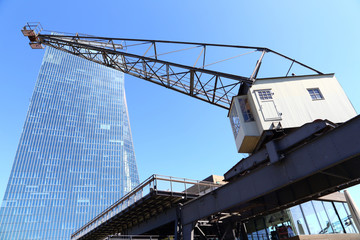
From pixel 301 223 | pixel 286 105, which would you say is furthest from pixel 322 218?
pixel 286 105

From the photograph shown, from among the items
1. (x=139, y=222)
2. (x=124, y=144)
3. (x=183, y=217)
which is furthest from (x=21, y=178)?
(x=183, y=217)

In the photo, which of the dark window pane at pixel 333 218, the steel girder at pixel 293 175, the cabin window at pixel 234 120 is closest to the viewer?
the steel girder at pixel 293 175

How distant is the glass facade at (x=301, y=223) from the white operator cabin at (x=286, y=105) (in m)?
7.83

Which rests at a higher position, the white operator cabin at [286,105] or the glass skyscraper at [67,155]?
the glass skyscraper at [67,155]

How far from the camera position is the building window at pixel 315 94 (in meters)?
15.8

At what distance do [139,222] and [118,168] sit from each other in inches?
4467

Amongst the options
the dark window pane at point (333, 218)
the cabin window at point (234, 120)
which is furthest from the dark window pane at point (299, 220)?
the cabin window at point (234, 120)

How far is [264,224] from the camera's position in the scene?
20266 mm

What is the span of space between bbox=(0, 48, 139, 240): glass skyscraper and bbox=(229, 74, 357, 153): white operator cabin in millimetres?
112249

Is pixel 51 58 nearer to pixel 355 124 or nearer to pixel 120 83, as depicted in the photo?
pixel 120 83

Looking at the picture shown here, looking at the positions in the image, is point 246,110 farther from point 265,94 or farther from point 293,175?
point 293,175

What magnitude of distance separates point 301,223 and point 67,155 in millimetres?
124756

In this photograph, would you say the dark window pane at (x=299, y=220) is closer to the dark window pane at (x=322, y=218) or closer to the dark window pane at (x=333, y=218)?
the dark window pane at (x=322, y=218)

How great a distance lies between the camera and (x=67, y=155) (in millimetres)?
123500
